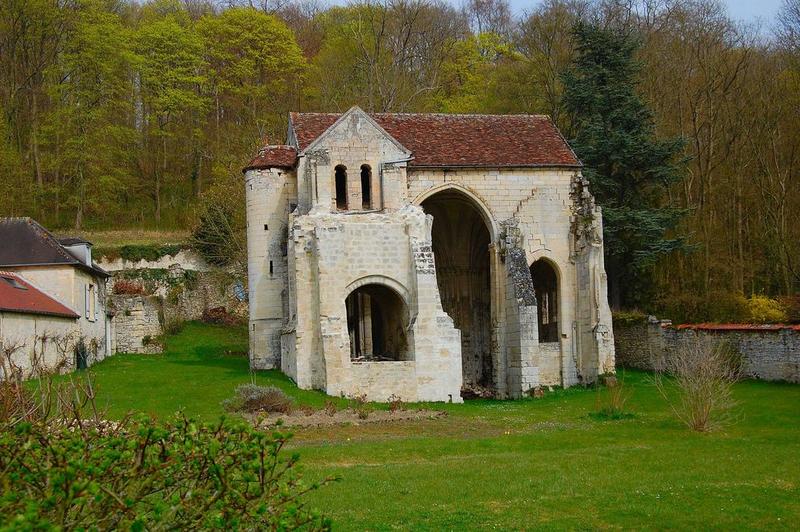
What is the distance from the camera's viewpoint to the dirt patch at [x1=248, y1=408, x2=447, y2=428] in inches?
748

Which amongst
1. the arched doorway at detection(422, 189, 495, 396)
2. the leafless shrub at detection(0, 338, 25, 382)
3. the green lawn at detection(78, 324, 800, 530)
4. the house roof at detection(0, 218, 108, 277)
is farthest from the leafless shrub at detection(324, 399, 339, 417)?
the house roof at detection(0, 218, 108, 277)

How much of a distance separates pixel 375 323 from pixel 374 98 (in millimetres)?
19119

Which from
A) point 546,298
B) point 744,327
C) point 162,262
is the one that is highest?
point 162,262

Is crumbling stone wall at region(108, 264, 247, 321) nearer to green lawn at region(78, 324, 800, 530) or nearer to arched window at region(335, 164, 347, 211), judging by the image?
arched window at region(335, 164, 347, 211)

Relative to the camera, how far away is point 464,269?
3209 centimetres

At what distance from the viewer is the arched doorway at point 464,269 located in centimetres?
3150

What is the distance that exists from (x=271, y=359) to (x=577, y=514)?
728 inches

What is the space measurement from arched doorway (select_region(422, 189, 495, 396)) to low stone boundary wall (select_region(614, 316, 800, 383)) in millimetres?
5527

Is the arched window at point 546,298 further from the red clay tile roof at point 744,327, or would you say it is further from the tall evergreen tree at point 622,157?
the red clay tile roof at point 744,327

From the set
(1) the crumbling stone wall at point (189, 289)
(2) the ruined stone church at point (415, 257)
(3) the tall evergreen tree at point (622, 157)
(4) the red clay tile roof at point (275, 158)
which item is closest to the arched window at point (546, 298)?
(2) the ruined stone church at point (415, 257)

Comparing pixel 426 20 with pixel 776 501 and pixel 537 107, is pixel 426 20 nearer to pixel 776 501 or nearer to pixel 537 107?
pixel 537 107

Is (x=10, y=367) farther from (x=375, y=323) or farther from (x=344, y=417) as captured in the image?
(x=375, y=323)

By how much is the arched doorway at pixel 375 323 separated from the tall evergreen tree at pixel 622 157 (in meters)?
8.61

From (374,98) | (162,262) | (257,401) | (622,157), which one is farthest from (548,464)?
(374,98)
